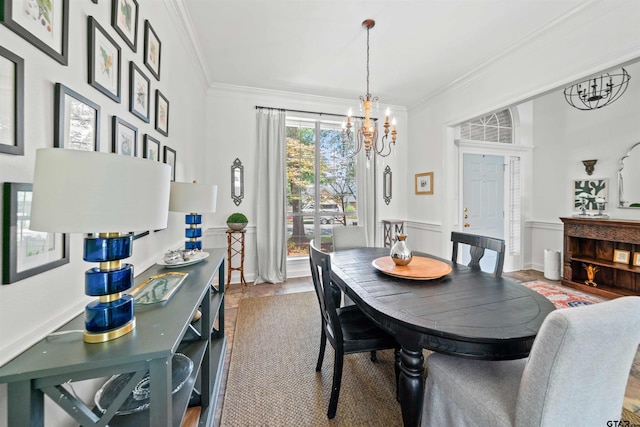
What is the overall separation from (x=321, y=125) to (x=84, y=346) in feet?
12.8

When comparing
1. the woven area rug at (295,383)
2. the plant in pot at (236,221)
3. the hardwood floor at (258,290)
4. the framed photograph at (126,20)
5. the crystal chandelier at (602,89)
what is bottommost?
the woven area rug at (295,383)

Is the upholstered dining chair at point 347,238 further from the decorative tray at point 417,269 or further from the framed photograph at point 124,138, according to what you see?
the framed photograph at point 124,138

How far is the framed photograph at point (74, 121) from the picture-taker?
2.96 ft

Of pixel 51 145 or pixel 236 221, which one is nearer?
pixel 51 145

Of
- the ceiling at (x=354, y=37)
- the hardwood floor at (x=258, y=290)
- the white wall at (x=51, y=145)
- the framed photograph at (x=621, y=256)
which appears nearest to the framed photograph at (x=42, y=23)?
the white wall at (x=51, y=145)

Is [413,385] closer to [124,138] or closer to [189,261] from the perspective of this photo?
[189,261]

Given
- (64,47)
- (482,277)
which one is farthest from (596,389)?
(64,47)

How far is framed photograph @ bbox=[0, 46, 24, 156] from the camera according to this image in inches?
27.7

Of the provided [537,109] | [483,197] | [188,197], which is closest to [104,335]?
[188,197]

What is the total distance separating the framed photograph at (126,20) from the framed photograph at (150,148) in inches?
20.0

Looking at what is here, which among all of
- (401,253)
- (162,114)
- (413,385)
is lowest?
(413,385)

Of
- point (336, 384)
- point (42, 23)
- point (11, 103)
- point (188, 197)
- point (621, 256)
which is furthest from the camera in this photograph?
point (621, 256)

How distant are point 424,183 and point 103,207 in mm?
4126

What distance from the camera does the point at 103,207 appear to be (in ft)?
2.11
